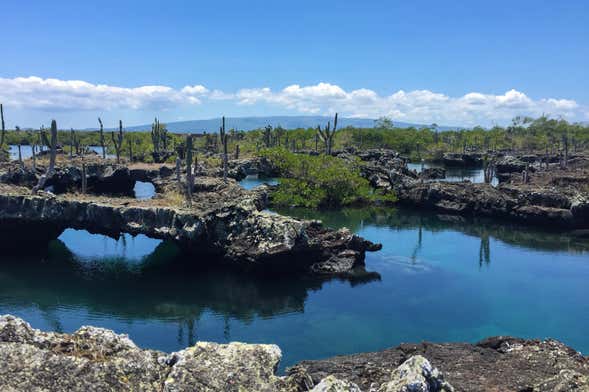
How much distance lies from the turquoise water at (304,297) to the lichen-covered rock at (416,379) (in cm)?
836

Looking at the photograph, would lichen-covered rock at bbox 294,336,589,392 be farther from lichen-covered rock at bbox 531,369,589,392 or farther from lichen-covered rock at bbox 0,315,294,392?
lichen-covered rock at bbox 0,315,294,392

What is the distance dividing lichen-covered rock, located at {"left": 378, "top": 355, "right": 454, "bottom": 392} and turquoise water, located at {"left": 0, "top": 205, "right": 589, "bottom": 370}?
836 centimetres

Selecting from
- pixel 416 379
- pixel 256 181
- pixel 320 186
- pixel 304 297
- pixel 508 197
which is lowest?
pixel 304 297

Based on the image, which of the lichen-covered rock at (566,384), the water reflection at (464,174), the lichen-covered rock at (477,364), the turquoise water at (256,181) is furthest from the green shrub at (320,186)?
the lichen-covered rock at (566,384)

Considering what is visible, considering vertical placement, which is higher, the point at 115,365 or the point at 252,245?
the point at 115,365

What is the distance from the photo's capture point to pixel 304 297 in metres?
22.3

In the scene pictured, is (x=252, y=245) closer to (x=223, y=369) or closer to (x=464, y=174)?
(x=223, y=369)

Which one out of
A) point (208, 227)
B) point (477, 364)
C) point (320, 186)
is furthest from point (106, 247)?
point (477, 364)

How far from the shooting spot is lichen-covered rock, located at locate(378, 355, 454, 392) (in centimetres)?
756

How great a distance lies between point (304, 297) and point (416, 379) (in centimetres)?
1485

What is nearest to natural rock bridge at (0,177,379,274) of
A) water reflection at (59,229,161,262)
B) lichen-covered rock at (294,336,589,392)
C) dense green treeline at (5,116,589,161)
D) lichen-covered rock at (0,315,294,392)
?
water reflection at (59,229,161,262)

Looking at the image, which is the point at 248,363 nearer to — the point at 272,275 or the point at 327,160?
the point at 272,275

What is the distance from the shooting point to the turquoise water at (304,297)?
18.5 m

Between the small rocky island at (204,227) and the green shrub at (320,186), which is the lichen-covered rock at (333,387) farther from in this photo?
the green shrub at (320,186)
